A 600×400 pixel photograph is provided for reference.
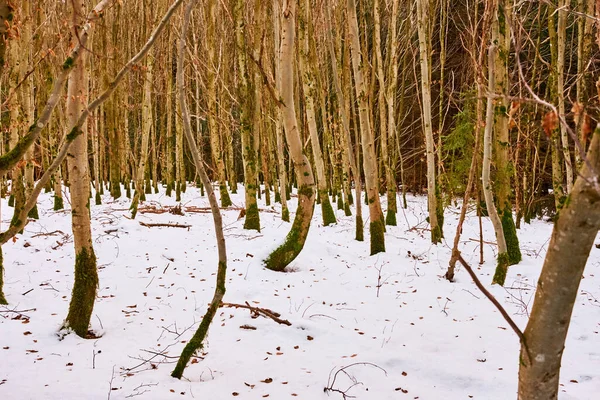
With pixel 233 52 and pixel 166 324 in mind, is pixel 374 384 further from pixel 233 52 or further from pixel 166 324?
pixel 233 52

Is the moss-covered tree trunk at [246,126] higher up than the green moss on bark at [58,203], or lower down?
higher up

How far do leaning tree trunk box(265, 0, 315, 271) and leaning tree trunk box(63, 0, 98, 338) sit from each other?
112 inches

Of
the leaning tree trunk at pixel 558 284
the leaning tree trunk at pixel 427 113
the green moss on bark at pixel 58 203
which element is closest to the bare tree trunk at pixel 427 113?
the leaning tree trunk at pixel 427 113

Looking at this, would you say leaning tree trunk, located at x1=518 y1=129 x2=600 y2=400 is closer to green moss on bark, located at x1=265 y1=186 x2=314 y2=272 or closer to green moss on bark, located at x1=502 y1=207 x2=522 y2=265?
green moss on bark, located at x1=265 y1=186 x2=314 y2=272

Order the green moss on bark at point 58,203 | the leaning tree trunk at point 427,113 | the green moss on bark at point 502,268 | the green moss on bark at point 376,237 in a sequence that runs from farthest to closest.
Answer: the green moss on bark at point 58,203 < the leaning tree trunk at point 427,113 < the green moss on bark at point 376,237 < the green moss on bark at point 502,268

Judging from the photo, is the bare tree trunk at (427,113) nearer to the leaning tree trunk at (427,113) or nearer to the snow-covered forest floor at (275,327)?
the leaning tree trunk at (427,113)

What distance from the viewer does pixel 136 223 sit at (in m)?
9.11

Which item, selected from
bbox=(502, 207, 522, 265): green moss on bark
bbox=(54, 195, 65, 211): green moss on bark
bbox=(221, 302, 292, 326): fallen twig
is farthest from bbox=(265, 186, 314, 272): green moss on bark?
bbox=(54, 195, 65, 211): green moss on bark

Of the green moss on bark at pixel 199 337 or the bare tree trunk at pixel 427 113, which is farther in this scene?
the bare tree trunk at pixel 427 113

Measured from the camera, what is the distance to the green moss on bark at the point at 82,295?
4.18m

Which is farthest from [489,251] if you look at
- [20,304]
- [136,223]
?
[20,304]

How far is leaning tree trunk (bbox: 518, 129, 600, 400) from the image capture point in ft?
4.63

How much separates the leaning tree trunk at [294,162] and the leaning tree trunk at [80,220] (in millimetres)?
2856

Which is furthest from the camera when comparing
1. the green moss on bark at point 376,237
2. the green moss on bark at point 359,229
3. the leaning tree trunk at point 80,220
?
the green moss on bark at point 359,229
